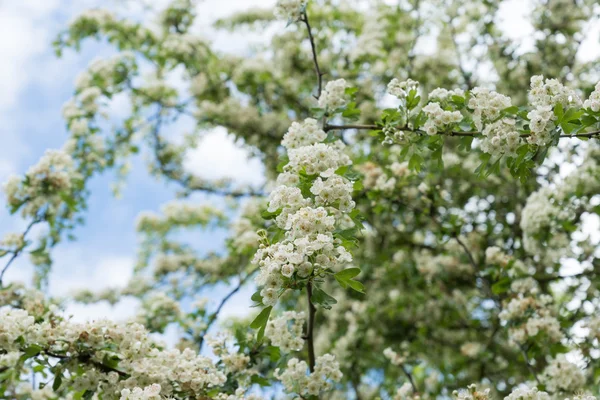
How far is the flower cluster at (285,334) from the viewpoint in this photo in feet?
8.79

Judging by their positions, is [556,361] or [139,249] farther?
[139,249]

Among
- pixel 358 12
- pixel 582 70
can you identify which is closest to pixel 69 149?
pixel 358 12

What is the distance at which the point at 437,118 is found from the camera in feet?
8.27

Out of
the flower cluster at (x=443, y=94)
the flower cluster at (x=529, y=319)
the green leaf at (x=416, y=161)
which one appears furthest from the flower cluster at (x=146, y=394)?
the flower cluster at (x=529, y=319)

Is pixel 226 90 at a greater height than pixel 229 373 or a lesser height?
greater


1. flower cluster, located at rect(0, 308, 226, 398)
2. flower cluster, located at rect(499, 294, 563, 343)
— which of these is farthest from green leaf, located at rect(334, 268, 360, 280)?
flower cluster, located at rect(499, 294, 563, 343)

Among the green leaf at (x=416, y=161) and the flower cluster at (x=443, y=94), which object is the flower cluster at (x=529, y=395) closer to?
the green leaf at (x=416, y=161)

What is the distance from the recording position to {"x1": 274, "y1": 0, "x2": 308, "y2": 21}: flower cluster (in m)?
3.07

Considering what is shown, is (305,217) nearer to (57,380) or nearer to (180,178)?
(57,380)

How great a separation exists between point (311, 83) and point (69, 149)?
2732mm

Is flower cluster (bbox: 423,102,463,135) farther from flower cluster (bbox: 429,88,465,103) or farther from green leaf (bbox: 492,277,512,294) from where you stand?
green leaf (bbox: 492,277,512,294)

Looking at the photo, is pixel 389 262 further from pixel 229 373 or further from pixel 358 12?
pixel 358 12

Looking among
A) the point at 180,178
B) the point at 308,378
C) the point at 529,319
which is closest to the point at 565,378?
the point at 529,319

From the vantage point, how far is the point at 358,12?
693 centimetres
